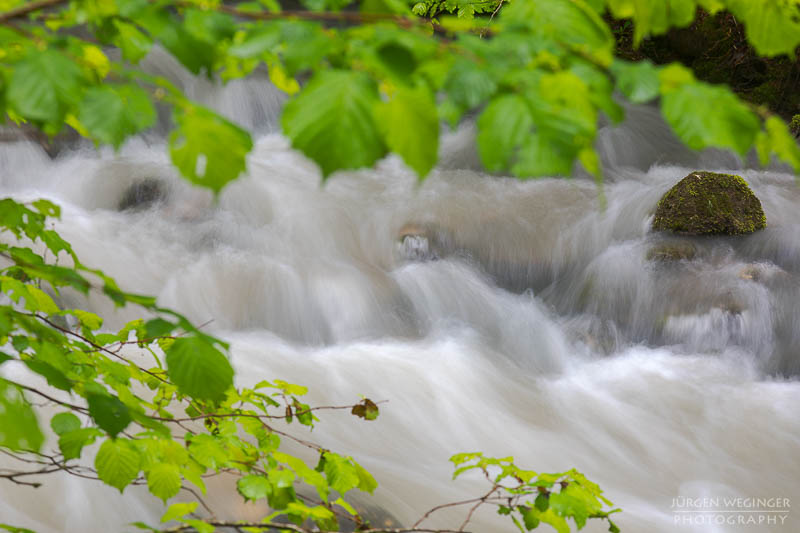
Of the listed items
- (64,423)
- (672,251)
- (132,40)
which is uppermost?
(672,251)

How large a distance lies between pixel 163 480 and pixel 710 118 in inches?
46.2

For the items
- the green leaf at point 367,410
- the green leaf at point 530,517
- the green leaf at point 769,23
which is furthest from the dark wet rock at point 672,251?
the green leaf at point 769,23

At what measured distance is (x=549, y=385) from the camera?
14.8 ft

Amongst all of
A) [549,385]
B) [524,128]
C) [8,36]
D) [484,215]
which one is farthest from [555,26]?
[484,215]

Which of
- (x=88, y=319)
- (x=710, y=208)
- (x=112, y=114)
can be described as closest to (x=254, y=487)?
(x=88, y=319)

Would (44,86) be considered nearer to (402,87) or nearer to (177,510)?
(402,87)

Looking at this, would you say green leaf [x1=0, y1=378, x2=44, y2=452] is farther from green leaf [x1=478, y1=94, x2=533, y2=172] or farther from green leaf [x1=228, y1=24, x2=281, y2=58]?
green leaf [x1=478, y1=94, x2=533, y2=172]

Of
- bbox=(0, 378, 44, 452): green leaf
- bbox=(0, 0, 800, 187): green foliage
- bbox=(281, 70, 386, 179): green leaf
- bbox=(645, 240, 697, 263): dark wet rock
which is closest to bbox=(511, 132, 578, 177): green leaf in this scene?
bbox=(0, 0, 800, 187): green foliage

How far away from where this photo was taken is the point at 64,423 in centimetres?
135

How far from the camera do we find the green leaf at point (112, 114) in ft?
2.58

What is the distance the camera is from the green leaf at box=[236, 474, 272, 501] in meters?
1.42

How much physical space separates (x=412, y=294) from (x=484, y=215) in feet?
4.49

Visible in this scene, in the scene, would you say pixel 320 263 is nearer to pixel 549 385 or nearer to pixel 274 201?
pixel 274 201

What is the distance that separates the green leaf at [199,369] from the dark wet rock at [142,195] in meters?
5.40
